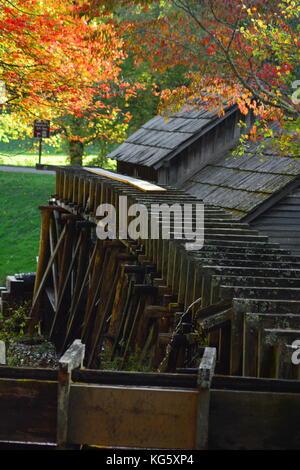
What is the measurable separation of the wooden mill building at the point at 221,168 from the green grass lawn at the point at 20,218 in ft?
16.6

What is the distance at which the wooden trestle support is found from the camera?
559 cm

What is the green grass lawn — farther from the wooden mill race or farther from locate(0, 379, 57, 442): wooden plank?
locate(0, 379, 57, 442): wooden plank

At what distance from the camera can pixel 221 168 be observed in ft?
62.3

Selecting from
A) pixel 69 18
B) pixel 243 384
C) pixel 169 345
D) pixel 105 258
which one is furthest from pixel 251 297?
pixel 69 18

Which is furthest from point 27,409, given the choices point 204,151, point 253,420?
point 204,151

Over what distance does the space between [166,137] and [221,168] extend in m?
2.42

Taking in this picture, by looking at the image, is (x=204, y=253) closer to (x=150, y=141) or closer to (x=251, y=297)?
(x=251, y=297)

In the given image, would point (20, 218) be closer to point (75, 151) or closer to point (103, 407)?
point (75, 151)

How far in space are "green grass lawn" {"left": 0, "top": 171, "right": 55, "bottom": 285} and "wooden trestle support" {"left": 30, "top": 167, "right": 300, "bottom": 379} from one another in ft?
26.4

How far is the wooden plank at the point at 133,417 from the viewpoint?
3688mm

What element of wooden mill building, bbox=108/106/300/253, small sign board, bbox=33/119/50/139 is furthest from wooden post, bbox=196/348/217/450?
small sign board, bbox=33/119/50/139

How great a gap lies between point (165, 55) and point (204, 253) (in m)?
7.38

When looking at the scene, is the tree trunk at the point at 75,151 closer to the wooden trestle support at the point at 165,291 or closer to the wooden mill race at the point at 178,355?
the wooden trestle support at the point at 165,291
